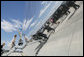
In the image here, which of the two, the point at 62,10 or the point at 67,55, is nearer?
the point at 67,55

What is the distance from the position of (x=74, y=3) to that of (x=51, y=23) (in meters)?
2.24

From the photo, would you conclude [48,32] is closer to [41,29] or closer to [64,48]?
[41,29]

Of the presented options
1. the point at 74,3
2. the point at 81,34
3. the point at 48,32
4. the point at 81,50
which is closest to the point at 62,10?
the point at 74,3

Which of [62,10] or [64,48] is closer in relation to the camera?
[64,48]

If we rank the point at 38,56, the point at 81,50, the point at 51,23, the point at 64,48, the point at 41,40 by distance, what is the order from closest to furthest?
the point at 81,50 < the point at 64,48 < the point at 38,56 < the point at 41,40 < the point at 51,23

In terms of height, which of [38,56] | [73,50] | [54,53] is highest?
[73,50]

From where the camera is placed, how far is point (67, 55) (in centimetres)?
683

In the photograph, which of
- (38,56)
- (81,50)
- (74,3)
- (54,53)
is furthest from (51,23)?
(81,50)

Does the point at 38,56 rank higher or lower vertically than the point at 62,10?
lower

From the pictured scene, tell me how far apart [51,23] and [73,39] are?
6482 mm

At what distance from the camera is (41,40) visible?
483 inches

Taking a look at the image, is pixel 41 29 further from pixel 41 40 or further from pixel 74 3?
pixel 74 3

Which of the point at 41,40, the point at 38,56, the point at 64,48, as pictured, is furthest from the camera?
the point at 41,40

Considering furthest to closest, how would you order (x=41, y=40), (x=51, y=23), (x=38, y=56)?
(x=51, y=23), (x=41, y=40), (x=38, y=56)
